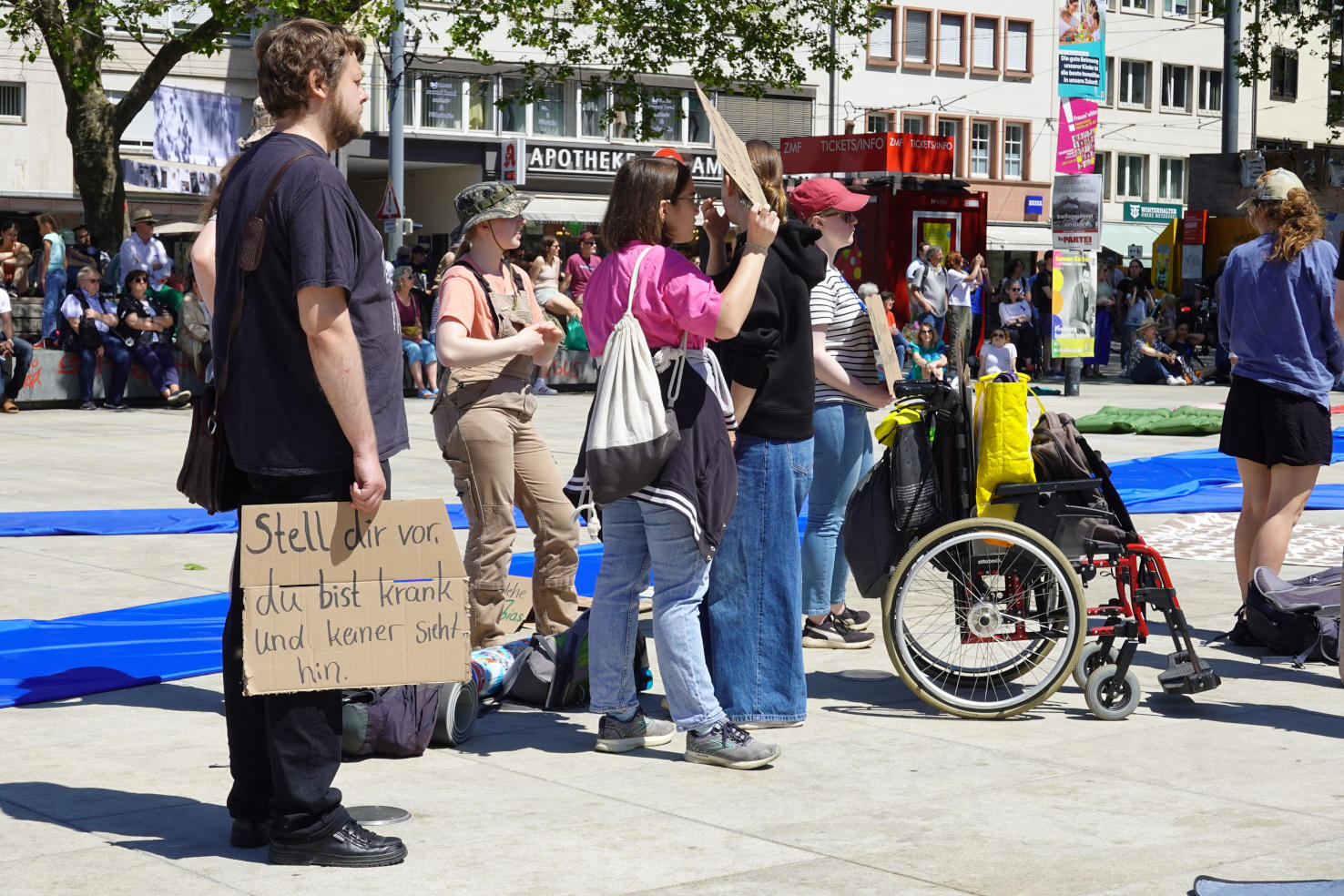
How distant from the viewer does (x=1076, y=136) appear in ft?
67.5

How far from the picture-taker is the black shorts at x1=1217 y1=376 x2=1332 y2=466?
6801 millimetres

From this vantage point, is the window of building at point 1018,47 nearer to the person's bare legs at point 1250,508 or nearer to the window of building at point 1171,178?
the window of building at point 1171,178

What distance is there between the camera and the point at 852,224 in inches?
260

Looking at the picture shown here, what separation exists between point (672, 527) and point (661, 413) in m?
0.35

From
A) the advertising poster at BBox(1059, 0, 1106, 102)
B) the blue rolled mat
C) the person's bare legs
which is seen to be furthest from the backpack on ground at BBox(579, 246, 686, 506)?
the advertising poster at BBox(1059, 0, 1106, 102)

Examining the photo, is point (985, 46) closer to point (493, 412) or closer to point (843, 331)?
point (843, 331)

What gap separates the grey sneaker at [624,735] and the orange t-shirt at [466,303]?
63.9 inches

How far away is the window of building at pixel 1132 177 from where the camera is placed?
63.7 meters

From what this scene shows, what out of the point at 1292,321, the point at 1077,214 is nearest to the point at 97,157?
the point at 1077,214

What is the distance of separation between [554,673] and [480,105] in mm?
43116

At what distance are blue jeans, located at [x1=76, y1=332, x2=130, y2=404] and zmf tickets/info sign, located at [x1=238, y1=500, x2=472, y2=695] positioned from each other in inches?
614

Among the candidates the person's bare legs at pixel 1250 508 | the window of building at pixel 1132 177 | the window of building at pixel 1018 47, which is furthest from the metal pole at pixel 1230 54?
the window of building at pixel 1132 177

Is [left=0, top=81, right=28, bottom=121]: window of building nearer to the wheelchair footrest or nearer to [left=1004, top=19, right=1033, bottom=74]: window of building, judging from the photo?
[left=1004, top=19, right=1033, bottom=74]: window of building

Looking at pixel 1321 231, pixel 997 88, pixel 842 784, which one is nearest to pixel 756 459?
Answer: pixel 842 784
